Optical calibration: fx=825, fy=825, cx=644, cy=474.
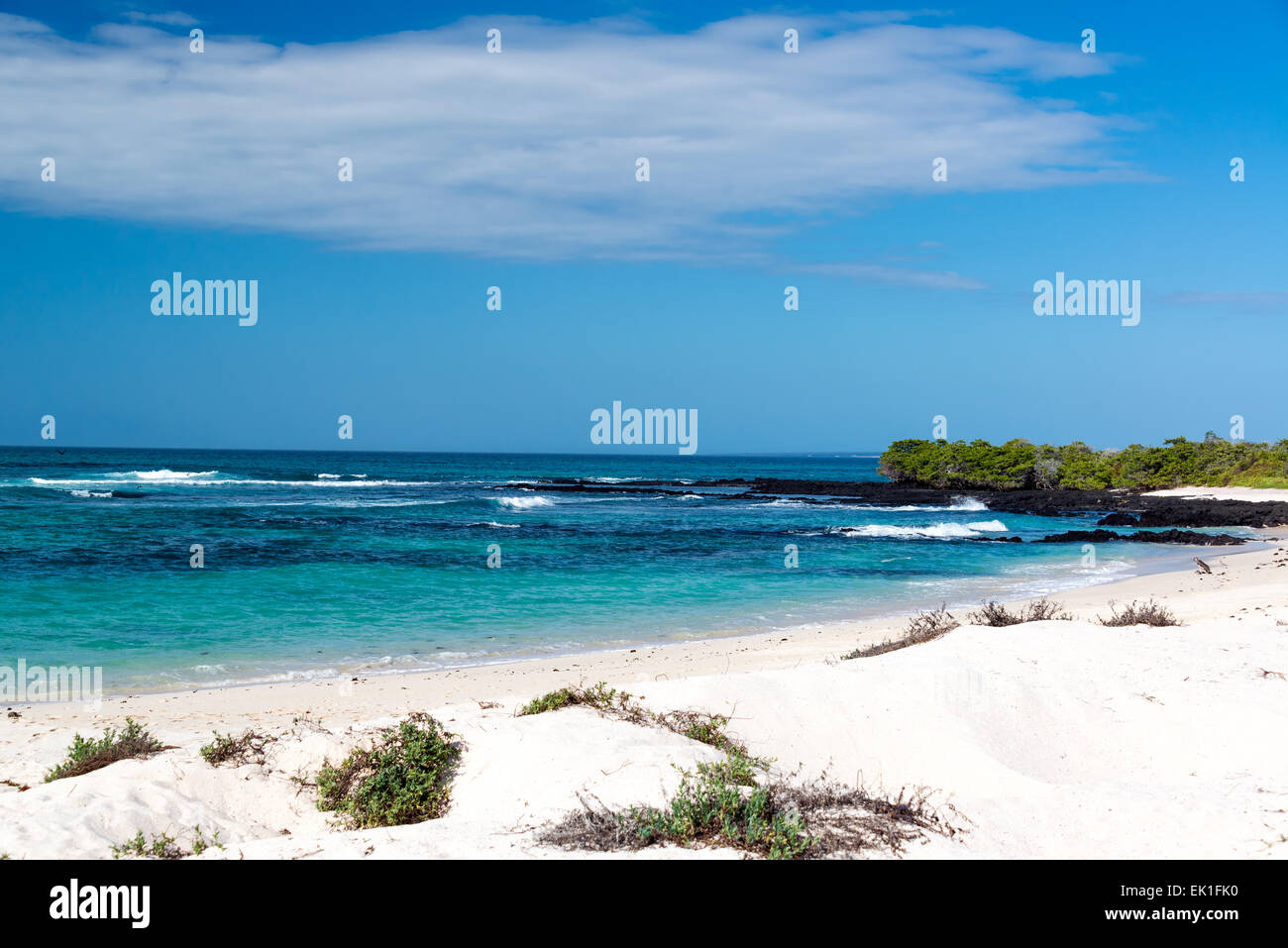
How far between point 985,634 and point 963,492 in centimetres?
5054

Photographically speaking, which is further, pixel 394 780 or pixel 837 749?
→ pixel 837 749

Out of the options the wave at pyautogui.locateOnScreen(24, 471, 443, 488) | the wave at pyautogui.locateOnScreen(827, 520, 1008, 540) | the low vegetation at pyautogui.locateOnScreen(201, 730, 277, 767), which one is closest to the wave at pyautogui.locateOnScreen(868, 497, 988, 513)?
the wave at pyautogui.locateOnScreen(827, 520, 1008, 540)

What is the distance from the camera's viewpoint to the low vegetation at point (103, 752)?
6.00 meters

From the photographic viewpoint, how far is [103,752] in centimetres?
613

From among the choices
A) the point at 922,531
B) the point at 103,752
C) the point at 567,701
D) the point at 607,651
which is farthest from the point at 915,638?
the point at 922,531

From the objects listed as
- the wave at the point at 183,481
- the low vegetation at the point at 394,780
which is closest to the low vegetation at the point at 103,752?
the low vegetation at the point at 394,780

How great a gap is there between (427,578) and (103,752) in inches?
523

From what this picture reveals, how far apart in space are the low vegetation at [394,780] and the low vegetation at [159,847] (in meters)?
0.87

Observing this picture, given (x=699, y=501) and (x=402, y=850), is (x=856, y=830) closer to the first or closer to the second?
(x=402, y=850)

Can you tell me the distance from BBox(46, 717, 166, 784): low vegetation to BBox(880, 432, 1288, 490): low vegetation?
2232 inches

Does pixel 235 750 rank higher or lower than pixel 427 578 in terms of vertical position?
higher

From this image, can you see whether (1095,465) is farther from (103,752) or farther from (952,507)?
(103,752)

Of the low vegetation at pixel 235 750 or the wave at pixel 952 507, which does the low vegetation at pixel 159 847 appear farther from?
the wave at pixel 952 507
